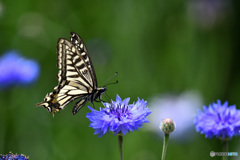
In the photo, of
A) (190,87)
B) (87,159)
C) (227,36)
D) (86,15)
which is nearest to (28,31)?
(86,15)

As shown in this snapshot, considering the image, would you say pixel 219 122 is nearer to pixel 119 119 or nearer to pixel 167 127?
pixel 167 127

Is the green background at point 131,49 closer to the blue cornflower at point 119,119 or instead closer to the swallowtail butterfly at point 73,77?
the swallowtail butterfly at point 73,77

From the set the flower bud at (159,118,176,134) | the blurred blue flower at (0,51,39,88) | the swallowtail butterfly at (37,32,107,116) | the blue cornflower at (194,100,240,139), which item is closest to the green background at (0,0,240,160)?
the blurred blue flower at (0,51,39,88)

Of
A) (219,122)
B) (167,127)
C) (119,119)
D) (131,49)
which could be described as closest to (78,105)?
(119,119)

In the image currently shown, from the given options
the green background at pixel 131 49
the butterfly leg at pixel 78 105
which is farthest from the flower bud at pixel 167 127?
the green background at pixel 131 49

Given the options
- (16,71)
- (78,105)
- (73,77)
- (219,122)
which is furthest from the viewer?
(16,71)
